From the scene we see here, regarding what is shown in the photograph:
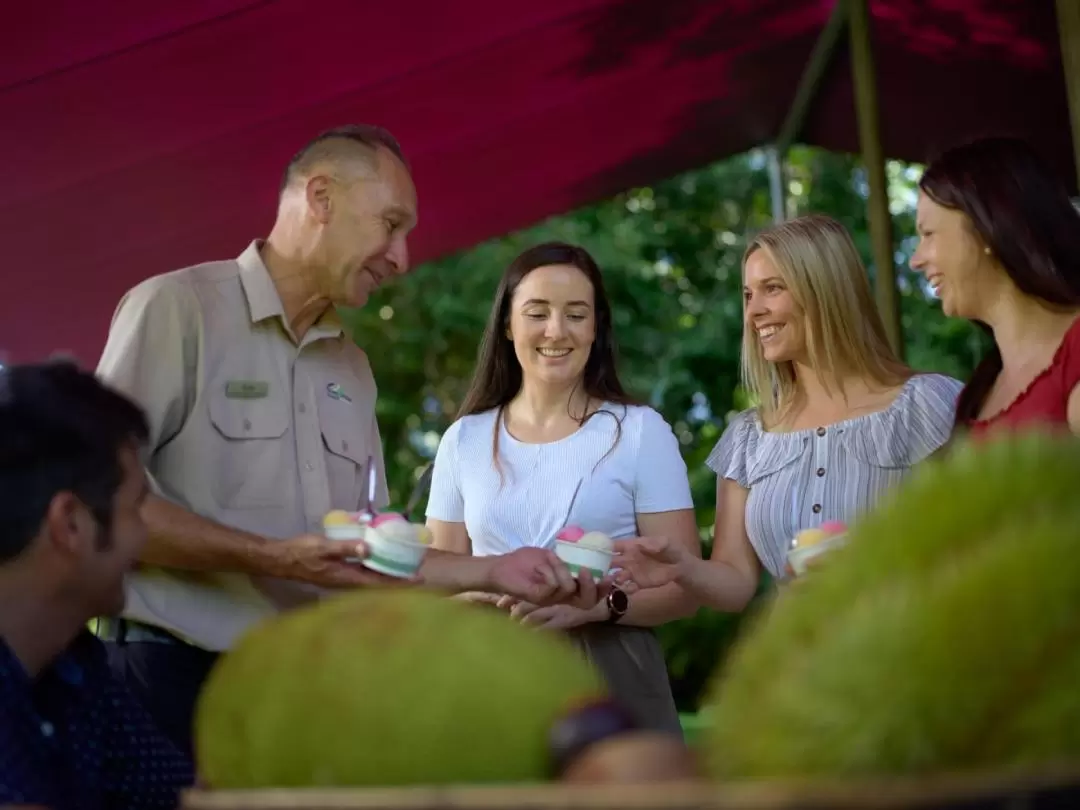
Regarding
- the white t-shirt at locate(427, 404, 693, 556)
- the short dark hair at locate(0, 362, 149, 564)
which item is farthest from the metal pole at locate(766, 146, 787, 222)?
the short dark hair at locate(0, 362, 149, 564)

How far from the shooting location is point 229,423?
8.48 feet

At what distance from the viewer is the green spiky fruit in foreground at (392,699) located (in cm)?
74

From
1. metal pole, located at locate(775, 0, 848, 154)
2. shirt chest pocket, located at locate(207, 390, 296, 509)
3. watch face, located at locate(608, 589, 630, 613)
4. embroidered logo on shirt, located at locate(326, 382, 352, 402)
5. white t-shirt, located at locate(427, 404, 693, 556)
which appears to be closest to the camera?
shirt chest pocket, located at locate(207, 390, 296, 509)

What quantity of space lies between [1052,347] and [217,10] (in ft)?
9.12

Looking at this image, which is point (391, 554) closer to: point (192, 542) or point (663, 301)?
point (192, 542)

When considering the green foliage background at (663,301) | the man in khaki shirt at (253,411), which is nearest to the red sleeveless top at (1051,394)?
the man in khaki shirt at (253,411)

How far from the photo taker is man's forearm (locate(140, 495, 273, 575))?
224cm

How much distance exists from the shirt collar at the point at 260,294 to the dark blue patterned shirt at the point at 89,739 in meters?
1.14

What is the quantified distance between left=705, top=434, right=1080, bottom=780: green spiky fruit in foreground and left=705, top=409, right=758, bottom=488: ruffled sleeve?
2.28 m

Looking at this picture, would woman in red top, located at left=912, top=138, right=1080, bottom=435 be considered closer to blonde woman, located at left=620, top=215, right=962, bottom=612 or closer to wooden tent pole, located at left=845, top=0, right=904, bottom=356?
blonde woman, located at left=620, top=215, right=962, bottom=612

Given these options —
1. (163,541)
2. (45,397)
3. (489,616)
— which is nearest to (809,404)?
(163,541)

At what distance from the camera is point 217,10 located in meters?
4.10

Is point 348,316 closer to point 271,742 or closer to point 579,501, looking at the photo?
point 579,501

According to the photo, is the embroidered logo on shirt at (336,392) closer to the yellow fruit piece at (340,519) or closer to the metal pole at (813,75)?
the yellow fruit piece at (340,519)
